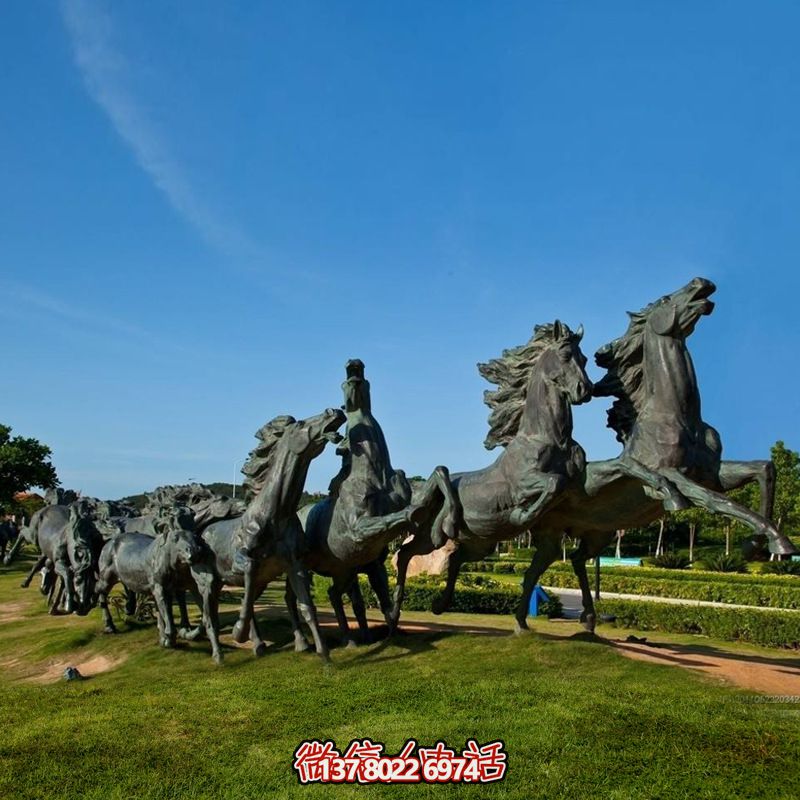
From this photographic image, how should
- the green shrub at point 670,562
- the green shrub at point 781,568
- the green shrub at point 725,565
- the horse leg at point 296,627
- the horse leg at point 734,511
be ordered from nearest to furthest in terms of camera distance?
the horse leg at point 734,511
the horse leg at point 296,627
the green shrub at point 781,568
the green shrub at point 725,565
the green shrub at point 670,562

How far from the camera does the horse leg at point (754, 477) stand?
24.8ft

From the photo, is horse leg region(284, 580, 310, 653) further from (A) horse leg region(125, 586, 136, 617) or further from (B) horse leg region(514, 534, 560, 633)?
(A) horse leg region(125, 586, 136, 617)

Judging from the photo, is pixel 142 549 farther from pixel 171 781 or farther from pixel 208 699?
pixel 171 781

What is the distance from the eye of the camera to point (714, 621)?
15133 mm

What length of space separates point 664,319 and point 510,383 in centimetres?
207

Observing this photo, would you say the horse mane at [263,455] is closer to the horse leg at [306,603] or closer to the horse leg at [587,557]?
the horse leg at [306,603]

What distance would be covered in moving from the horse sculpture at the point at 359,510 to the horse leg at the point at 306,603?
0.43 meters

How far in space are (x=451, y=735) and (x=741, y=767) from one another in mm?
2233

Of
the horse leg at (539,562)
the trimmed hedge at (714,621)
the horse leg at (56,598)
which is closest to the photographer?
the horse leg at (539,562)

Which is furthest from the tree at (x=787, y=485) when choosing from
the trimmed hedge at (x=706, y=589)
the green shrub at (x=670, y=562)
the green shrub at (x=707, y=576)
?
the trimmed hedge at (x=706, y=589)

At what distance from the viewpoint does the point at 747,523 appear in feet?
22.9

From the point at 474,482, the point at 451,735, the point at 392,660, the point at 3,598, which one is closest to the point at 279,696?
the point at 392,660

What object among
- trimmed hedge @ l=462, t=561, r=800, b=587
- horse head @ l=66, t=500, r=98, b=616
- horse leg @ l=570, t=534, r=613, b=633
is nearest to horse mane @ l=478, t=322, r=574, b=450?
horse leg @ l=570, t=534, r=613, b=633

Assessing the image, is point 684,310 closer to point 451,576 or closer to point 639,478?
point 639,478
